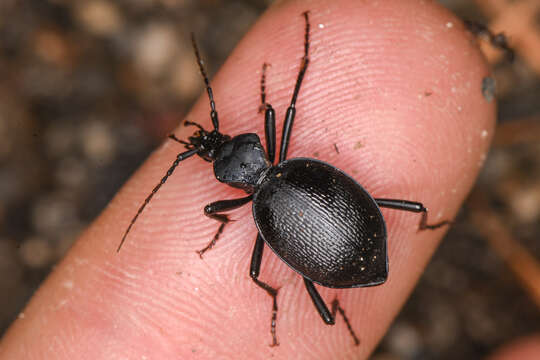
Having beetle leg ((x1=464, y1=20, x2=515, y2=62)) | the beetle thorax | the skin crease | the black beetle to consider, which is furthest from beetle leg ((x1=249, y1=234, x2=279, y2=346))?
beetle leg ((x1=464, y1=20, x2=515, y2=62))

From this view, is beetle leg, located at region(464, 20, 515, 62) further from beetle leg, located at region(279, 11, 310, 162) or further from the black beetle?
the black beetle

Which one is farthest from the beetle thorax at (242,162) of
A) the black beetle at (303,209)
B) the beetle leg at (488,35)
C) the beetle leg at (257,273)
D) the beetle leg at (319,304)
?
the beetle leg at (488,35)

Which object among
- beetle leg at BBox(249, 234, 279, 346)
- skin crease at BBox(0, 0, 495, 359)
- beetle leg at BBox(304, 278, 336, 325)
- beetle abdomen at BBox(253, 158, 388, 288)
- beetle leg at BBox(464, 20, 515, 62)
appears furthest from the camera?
beetle leg at BBox(464, 20, 515, 62)

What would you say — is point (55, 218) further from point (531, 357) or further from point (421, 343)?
point (531, 357)

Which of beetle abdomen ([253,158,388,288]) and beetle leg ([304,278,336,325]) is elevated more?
beetle abdomen ([253,158,388,288])

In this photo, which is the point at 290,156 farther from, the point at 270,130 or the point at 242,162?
the point at 242,162

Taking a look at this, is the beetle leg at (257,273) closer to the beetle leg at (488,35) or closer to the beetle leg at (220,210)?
the beetle leg at (220,210)

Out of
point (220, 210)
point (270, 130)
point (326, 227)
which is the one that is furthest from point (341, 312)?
point (270, 130)

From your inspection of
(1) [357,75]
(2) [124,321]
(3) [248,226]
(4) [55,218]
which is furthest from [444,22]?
(4) [55,218]
